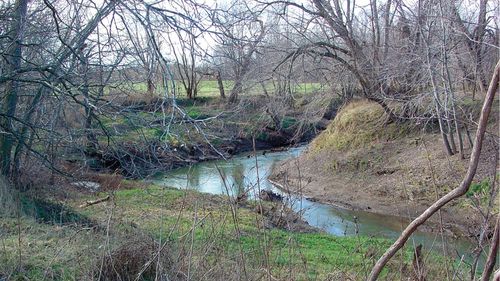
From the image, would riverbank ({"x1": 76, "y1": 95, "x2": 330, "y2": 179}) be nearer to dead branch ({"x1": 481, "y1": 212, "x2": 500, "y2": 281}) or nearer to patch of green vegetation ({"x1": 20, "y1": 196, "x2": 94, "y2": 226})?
patch of green vegetation ({"x1": 20, "y1": 196, "x2": 94, "y2": 226})

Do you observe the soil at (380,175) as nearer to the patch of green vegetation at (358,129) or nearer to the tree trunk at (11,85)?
the patch of green vegetation at (358,129)

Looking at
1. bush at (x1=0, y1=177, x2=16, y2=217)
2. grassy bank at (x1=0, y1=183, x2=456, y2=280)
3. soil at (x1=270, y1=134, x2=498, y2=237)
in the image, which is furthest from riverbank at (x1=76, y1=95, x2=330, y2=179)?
soil at (x1=270, y1=134, x2=498, y2=237)

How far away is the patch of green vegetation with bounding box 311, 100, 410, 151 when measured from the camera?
2342 cm

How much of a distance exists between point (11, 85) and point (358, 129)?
17.7 metres

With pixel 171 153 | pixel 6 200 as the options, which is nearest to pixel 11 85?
pixel 6 200

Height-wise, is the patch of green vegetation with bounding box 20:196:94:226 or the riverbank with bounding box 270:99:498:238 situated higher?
the patch of green vegetation with bounding box 20:196:94:226

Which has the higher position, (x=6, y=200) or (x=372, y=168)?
(x=6, y=200)

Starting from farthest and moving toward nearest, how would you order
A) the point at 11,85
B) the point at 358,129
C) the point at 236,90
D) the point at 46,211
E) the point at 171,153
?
the point at 358,129, the point at 236,90, the point at 46,211, the point at 11,85, the point at 171,153

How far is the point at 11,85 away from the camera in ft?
30.2

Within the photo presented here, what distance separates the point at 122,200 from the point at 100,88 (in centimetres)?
687

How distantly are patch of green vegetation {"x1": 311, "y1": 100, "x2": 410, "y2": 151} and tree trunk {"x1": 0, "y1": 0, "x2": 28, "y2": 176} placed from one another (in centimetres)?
1599

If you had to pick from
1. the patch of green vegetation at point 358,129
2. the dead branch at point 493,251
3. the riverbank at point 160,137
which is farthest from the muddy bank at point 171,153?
the dead branch at point 493,251

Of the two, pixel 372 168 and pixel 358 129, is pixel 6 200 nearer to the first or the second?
pixel 372 168

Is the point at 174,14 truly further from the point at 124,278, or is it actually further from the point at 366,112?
the point at 366,112
